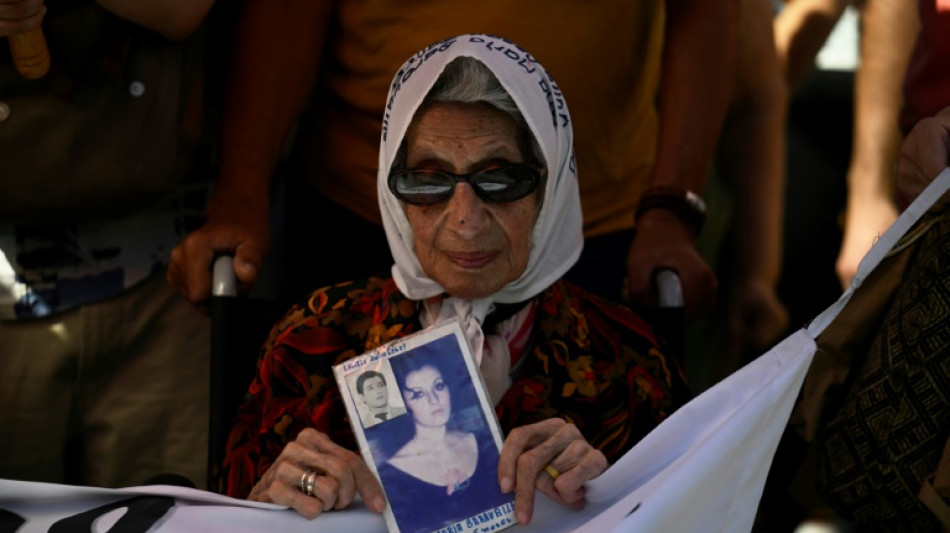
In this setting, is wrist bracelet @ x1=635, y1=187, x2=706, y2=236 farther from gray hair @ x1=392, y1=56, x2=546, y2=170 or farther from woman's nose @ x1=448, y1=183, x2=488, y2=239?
woman's nose @ x1=448, y1=183, x2=488, y2=239

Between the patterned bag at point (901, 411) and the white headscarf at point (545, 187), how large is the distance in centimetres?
59

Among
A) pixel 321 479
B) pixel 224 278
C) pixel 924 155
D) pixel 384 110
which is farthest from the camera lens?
pixel 384 110

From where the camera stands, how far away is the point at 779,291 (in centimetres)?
456

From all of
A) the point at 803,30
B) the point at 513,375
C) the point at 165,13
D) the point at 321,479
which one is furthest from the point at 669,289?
the point at 803,30

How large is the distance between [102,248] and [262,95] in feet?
1.60

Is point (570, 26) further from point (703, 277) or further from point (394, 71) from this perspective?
point (703, 277)

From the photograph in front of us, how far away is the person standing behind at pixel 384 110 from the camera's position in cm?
283

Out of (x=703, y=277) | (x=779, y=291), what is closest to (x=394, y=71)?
(x=703, y=277)

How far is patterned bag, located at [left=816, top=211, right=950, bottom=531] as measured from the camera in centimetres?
229

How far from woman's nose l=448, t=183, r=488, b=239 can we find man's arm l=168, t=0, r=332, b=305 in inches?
25.5

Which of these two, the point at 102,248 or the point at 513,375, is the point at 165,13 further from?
the point at 513,375

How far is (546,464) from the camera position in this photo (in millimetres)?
2078

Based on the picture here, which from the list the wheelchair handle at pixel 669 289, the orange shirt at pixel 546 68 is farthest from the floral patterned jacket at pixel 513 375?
the orange shirt at pixel 546 68

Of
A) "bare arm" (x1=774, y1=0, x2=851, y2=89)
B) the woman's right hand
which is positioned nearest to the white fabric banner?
the woman's right hand
